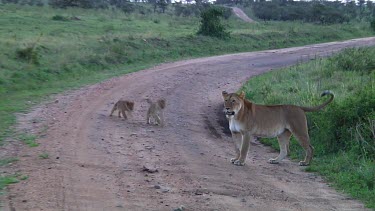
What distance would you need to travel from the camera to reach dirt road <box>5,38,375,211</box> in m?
7.97

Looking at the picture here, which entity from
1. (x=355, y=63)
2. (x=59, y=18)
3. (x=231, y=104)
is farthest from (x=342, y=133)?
(x=59, y=18)

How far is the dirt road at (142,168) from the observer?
797 cm

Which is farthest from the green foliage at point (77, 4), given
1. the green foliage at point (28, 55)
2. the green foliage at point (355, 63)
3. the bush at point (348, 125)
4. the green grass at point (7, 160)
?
the green grass at point (7, 160)

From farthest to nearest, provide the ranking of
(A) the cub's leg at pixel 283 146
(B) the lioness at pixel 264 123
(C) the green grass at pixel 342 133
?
(A) the cub's leg at pixel 283 146 → (B) the lioness at pixel 264 123 → (C) the green grass at pixel 342 133

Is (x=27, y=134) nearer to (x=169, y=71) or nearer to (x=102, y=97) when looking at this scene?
(x=102, y=97)

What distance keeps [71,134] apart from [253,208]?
5.39m

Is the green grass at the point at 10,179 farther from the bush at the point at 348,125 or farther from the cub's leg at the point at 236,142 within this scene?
the bush at the point at 348,125

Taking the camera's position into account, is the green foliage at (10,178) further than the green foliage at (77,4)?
No

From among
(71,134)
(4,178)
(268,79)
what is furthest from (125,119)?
(268,79)

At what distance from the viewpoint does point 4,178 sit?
341 inches

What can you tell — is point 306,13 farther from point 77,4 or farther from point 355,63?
point 355,63

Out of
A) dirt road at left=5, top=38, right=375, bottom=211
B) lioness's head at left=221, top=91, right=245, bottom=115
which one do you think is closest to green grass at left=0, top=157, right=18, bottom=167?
dirt road at left=5, top=38, right=375, bottom=211

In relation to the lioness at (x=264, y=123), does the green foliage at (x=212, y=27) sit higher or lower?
lower

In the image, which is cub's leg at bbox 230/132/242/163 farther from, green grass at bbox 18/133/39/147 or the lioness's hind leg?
green grass at bbox 18/133/39/147
